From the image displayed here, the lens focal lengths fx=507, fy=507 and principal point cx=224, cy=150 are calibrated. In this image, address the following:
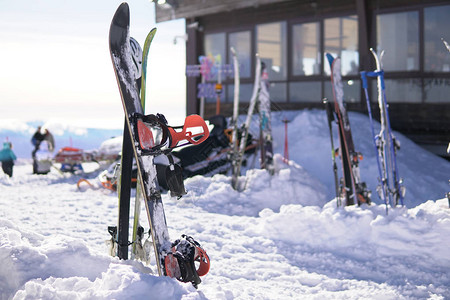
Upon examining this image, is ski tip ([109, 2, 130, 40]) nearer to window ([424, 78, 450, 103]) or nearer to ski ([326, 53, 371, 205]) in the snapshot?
ski ([326, 53, 371, 205])

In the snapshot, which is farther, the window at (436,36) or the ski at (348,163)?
the window at (436,36)

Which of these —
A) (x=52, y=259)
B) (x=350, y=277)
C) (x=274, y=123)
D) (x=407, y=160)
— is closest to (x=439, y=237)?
(x=350, y=277)

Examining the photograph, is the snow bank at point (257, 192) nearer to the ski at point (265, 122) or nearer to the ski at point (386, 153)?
the ski at point (265, 122)

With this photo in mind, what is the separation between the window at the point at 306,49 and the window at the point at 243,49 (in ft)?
4.68

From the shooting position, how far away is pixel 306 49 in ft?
43.6

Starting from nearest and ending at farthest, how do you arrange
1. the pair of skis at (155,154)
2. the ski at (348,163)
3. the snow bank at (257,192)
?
1. the pair of skis at (155,154)
2. the ski at (348,163)
3. the snow bank at (257,192)

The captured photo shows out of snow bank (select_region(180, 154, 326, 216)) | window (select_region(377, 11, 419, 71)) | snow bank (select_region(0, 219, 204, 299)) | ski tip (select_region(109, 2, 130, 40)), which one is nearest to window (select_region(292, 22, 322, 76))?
window (select_region(377, 11, 419, 71))

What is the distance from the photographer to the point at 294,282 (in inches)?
164

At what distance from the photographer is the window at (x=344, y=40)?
12.5 m

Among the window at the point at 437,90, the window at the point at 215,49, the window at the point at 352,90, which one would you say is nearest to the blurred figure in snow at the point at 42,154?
the window at the point at 215,49

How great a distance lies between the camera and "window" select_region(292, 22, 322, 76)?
13.1 meters

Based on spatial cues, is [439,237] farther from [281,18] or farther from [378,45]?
[281,18]

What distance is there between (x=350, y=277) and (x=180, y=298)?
208 centimetres

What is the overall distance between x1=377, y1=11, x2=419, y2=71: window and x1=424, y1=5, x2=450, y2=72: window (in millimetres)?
230
